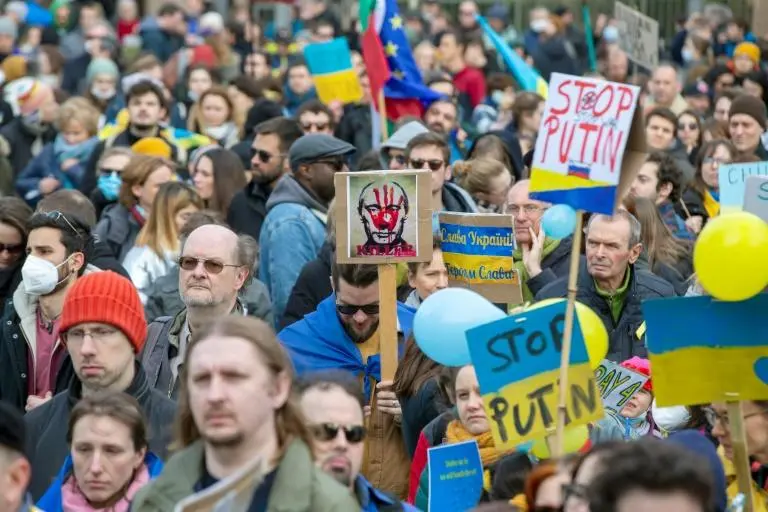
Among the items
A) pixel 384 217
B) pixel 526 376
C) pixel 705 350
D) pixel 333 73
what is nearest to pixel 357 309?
pixel 384 217

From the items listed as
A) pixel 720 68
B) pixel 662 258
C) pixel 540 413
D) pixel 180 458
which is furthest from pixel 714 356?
pixel 720 68

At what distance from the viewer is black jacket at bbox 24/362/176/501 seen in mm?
6742

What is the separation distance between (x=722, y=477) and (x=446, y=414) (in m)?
1.88

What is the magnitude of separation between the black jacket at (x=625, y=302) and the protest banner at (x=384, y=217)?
0.93 metres

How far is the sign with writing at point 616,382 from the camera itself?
7449 millimetres

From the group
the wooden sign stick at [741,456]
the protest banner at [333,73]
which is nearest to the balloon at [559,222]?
the wooden sign stick at [741,456]

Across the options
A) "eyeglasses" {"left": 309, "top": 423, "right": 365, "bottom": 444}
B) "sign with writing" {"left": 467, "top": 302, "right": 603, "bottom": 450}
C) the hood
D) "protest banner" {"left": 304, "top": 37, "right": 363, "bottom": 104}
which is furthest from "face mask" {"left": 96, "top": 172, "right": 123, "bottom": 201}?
"eyeglasses" {"left": 309, "top": 423, "right": 365, "bottom": 444}

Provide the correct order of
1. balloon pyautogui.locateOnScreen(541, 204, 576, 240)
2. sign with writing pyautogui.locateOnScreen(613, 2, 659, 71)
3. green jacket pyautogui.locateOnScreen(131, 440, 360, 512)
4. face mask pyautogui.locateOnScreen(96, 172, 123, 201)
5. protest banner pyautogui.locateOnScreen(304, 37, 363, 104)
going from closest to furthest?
Answer: 1. green jacket pyautogui.locateOnScreen(131, 440, 360, 512)
2. balloon pyautogui.locateOnScreen(541, 204, 576, 240)
3. face mask pyautogui.locateOnScreen(96, 172, 123, 201)
4. protest banner pyautogui.locateOnScreen(304, 37, 363, 104)
5. sign with writing pyautogui.locateOnScreen(613, 2, 659, 71)

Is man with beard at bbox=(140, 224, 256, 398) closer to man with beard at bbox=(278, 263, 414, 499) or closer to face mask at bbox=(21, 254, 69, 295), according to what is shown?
man with beard at bbox=(278, 263, 414, 499)

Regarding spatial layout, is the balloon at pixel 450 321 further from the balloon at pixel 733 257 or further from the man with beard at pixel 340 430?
the balloon at pixel 733 257

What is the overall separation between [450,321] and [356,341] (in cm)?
137

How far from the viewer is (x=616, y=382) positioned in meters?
7.47

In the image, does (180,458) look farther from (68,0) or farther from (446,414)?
(68,0)

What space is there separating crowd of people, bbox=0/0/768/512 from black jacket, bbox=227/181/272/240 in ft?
0.04
